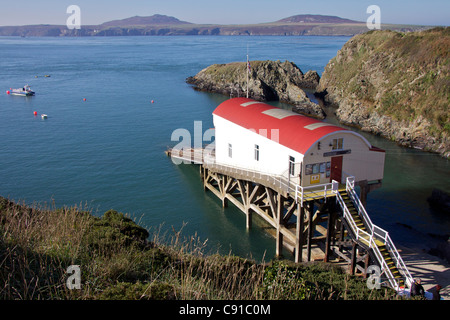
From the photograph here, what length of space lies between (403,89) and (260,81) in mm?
35172

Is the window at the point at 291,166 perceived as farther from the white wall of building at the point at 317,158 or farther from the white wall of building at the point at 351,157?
the white wall of building at the point at 351,157

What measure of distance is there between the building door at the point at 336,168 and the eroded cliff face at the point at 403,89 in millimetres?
30004

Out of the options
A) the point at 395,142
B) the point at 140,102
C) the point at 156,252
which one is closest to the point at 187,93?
the point at 140,102

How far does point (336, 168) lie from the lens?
2284 centimetres

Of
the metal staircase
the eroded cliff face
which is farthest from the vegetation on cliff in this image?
the eroded cliff face

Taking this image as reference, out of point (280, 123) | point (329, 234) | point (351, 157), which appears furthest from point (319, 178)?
point (280, 123)

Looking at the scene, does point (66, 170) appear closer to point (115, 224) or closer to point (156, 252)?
point (115, 224)

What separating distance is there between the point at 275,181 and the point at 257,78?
67.7 m

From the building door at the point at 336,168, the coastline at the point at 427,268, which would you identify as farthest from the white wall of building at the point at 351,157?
the coastline at the point at 427,268

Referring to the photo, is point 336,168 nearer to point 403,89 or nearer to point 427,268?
point 427,268

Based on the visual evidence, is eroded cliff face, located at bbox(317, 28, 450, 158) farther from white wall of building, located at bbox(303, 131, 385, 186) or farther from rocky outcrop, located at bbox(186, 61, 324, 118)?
white wall of building, located at bbox(303, 131, 385, 186)

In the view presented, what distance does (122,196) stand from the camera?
3459cm

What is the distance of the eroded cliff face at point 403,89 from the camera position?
50188 millimetres

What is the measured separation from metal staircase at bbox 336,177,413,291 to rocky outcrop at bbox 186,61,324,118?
58.2m
